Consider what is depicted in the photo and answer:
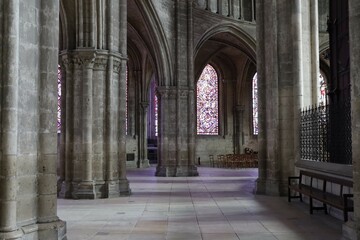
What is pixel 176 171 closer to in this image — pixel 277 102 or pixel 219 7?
pixel 277 102

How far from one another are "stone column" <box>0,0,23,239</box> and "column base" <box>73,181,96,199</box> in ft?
21.4

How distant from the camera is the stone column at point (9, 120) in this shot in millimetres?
5512

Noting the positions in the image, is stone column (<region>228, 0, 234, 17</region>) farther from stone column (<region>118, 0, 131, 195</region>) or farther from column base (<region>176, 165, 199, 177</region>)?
stone column (<region>118, 0, 131, 195</region>)

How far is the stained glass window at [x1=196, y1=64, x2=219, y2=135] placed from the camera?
3303 cm

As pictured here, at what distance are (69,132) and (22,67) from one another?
6.61 meters

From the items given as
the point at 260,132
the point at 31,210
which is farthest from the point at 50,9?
the point at 260,132

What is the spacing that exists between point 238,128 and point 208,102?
2.94 metres

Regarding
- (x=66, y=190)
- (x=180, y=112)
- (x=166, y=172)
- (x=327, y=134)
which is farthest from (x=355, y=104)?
(x=180, y=112)

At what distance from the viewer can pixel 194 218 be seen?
29.2 ft

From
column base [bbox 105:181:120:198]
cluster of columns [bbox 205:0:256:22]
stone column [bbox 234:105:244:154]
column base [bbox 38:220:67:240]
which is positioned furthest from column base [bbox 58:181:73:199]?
stone column [bbox 234:105:244:154]

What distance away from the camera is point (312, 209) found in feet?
30.4

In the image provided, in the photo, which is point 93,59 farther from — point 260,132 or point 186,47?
point 186,47

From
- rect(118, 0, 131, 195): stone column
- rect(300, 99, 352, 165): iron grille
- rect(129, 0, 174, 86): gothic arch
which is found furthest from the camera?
rect(129, 0, 174, 86): gothic arch

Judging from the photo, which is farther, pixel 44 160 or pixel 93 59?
pixel 93 59
